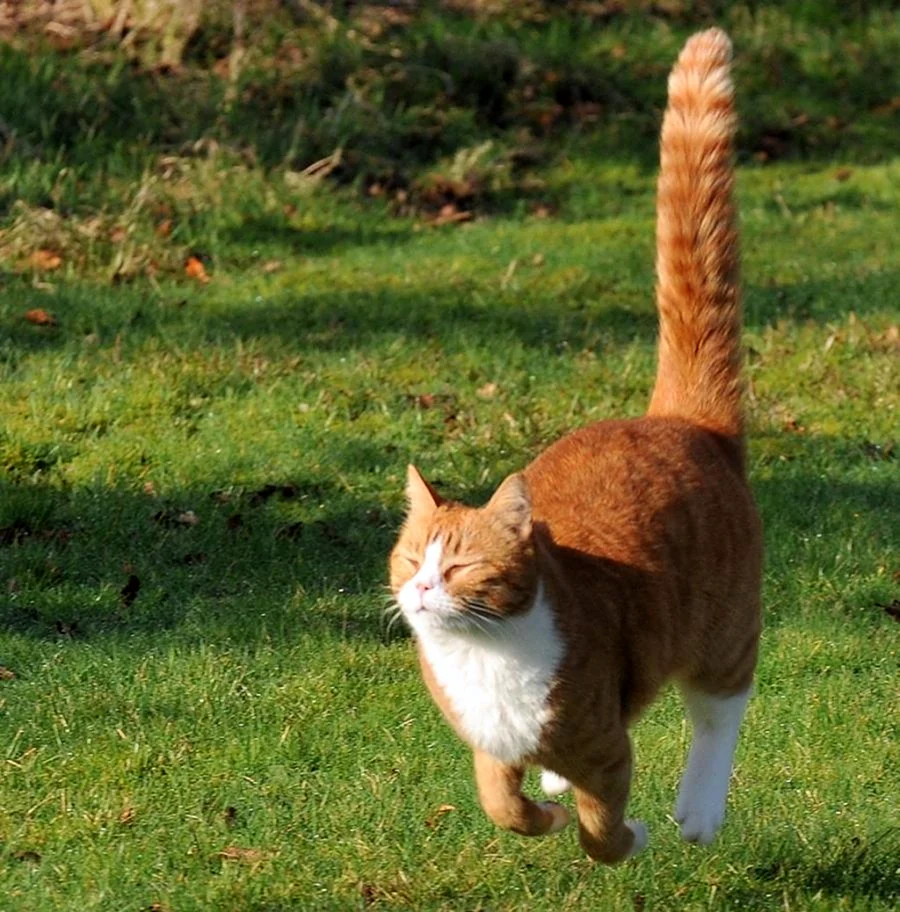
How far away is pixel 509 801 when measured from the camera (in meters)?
4.05

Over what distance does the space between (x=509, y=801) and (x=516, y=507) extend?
2.28 ft

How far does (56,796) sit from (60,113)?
6387 millimetres

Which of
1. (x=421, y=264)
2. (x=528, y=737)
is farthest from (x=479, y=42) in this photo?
(x=528, y=737)

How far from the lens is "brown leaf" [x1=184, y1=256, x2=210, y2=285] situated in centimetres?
909

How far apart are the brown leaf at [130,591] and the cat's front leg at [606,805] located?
7.45 feet

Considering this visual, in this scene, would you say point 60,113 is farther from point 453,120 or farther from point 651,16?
point 651,16

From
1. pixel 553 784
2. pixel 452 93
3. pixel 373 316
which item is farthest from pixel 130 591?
pixel 452 93

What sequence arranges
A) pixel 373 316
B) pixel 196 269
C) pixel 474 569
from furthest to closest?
pixel 196 269
pixel 373 316
pixel 474 569

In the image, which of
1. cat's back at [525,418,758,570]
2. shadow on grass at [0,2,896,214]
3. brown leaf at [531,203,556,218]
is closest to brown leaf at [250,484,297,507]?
cat's back at [525,418,758,570]

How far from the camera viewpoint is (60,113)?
10.2 metres

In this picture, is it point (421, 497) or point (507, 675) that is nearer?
point (507, 675)

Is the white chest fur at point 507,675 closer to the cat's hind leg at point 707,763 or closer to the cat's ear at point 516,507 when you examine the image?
the cat's ear at point 516,507

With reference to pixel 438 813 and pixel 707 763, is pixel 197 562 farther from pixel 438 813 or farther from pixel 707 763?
pixel 707 763

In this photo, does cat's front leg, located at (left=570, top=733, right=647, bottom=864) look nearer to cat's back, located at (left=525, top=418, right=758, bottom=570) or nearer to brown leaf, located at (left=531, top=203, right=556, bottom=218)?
cat's back, located at (left=525, top=418, right=758, bottom=570)
